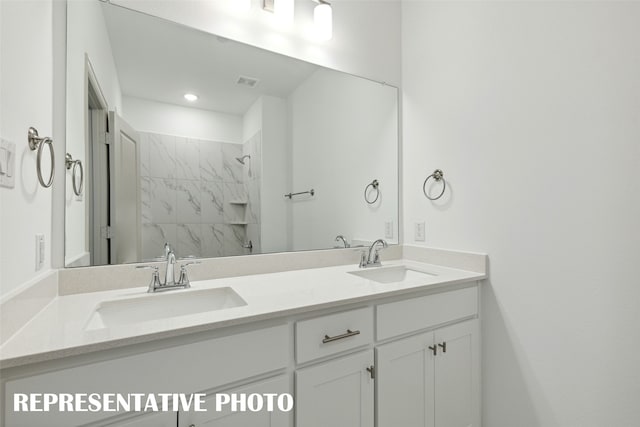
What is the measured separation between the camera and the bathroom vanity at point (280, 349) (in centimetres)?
75

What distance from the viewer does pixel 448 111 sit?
171 cm

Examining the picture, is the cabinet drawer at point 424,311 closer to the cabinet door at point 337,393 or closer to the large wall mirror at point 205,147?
the cabinet door at point 337,393

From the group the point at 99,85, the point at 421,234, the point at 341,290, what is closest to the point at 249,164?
the point at 99,85

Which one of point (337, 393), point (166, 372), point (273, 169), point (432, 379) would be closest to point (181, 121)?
point (273, 169)

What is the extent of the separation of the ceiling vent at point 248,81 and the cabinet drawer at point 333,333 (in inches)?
46.8

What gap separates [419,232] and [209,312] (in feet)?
4.45

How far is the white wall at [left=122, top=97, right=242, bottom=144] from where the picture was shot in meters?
1.34

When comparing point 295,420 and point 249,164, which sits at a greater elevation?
point 249,164

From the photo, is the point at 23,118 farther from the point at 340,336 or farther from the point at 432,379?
the point at 432,379

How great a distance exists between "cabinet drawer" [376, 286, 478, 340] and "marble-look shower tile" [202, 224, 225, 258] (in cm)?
78

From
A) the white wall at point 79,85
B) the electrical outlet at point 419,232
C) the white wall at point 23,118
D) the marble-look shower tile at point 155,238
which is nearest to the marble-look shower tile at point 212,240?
the marble-look shower tile at point 155,238

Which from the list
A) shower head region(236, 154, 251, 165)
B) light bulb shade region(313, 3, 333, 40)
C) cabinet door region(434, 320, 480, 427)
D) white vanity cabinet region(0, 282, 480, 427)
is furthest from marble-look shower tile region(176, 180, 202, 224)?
cabinet door region(434, 320, 480, 427)

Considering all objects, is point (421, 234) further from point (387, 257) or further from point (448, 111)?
point (448, 111)

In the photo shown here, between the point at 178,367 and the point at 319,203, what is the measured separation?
1.12 m
